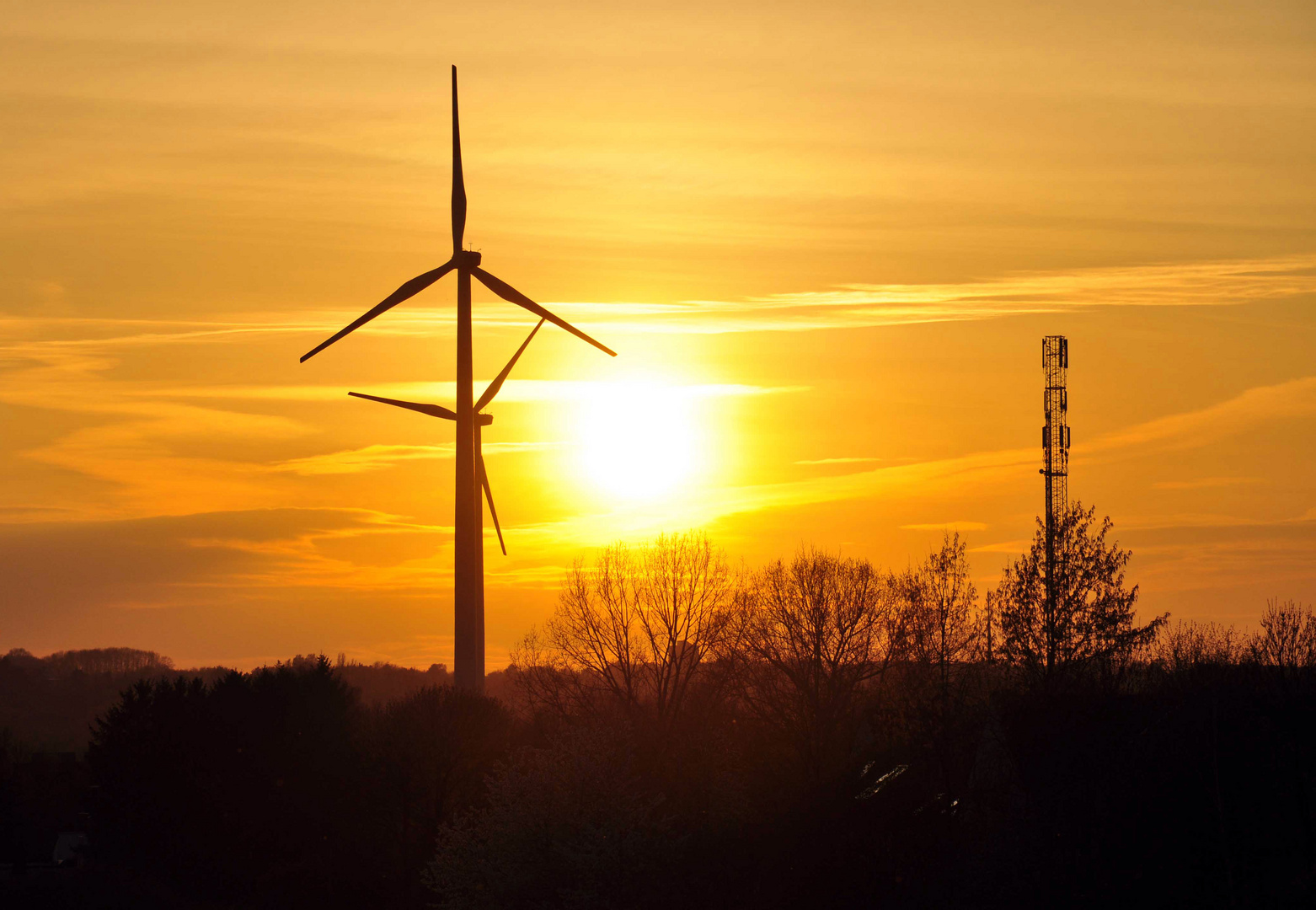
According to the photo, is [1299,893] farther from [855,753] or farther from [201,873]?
[201,873]

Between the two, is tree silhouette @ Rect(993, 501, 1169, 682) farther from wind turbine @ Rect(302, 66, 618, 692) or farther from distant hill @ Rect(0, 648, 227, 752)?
distant hill @ Rect(0, 648, 227, 752)

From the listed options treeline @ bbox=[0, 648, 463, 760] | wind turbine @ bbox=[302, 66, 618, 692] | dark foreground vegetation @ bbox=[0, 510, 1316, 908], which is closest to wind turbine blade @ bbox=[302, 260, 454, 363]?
wind turbine @ bbox=[302, 66, 618, 692]

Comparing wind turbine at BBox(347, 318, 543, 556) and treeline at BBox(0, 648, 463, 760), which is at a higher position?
wind turbine at BBox(347, 318, 543, 556)

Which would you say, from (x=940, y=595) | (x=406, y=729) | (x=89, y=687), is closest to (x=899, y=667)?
(x=940, y=595)

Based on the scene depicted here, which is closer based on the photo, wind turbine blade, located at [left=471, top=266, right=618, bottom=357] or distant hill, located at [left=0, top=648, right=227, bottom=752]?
wind turbine blade, located at [left=471, top=266, right=618, bottom=357]
